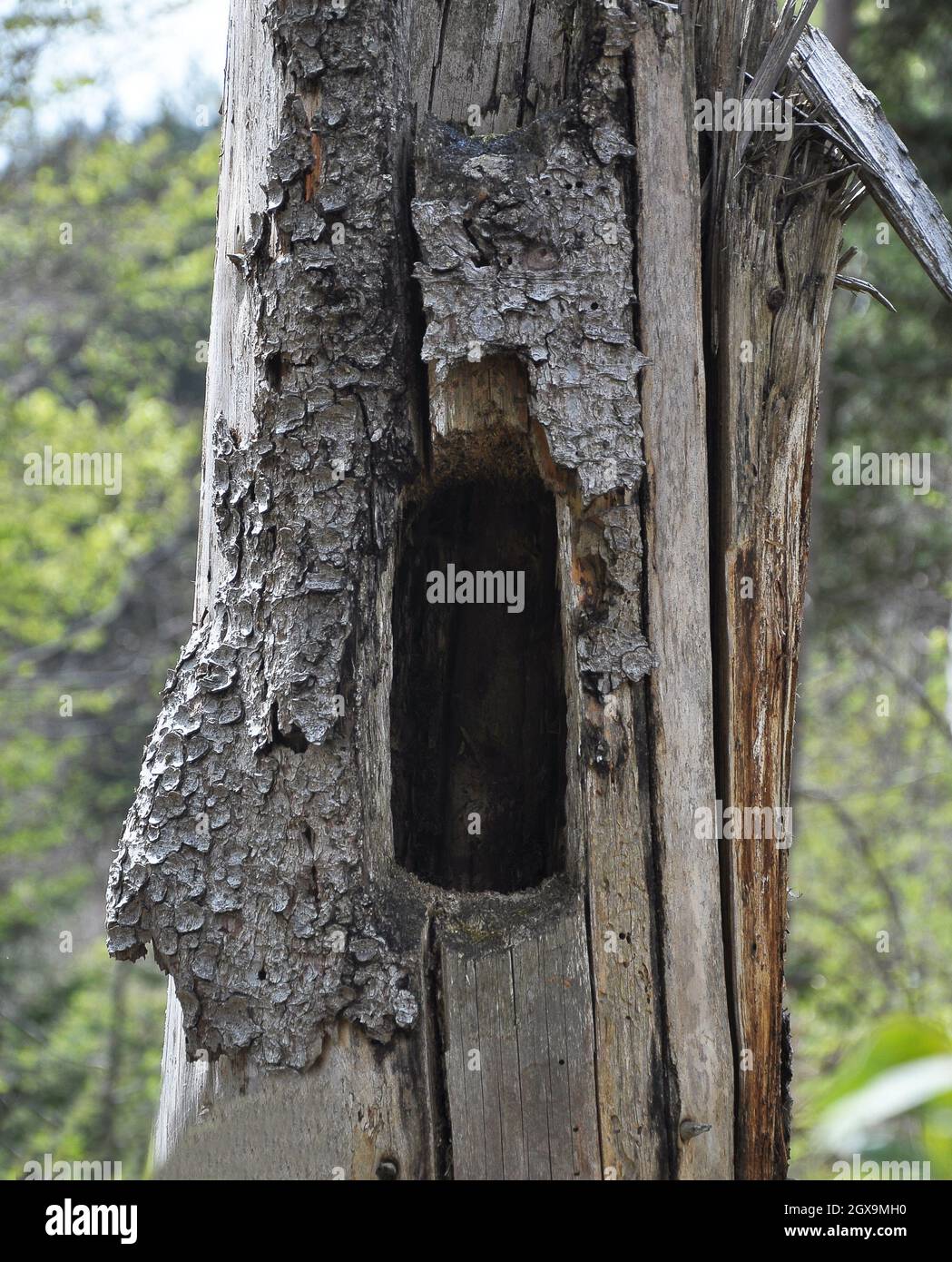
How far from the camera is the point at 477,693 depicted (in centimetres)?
232

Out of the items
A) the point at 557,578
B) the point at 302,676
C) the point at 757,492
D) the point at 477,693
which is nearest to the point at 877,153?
the point at 757,492

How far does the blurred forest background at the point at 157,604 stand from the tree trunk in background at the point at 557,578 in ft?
14.4

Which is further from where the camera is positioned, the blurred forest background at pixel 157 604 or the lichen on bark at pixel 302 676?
the blurred forest background at pixel 157 604

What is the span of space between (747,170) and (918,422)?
18.4ft

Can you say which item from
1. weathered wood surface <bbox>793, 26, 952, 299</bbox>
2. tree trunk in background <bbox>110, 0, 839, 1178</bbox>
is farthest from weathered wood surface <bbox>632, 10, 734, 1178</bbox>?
weathered wood surface <bbox>793, 26, 952, 299</bbox>

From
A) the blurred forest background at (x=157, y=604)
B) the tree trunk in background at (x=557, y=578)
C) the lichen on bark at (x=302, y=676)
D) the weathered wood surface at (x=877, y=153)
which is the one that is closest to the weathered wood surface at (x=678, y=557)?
the tree trunk in background at (x=557, y=578)

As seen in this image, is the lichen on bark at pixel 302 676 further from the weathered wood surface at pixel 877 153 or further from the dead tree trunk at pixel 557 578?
the weathered wood surface at pixel 877 153

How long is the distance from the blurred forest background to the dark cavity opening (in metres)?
4.28

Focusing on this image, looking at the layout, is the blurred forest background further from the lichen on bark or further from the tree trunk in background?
the lichen on bark

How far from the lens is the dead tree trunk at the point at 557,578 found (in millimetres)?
1913

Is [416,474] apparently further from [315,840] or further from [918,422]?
[918,422]

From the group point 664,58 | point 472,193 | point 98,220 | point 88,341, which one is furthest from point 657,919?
point 88,341

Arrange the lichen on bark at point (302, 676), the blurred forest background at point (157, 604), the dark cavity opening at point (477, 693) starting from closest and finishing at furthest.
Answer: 1. the lichen on bark at point (302, 676)
2. the dark cavity opening at point (477, 693)
3. the blurred forest background at point (157, 604)

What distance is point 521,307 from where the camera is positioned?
188 centimetres
